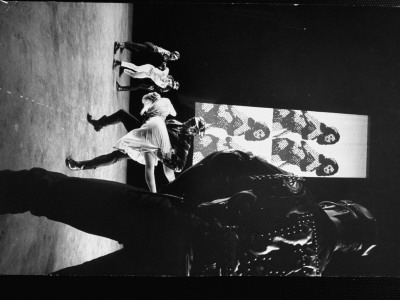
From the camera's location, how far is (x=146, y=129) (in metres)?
2.54

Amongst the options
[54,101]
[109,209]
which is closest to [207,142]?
[109,209]

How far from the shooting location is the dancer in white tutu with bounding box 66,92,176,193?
251 centimetres

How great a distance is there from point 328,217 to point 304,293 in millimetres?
480

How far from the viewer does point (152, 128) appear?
100 inches

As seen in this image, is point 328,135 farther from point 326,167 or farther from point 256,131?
point 256,131

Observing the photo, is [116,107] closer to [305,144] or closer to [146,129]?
[146,129]

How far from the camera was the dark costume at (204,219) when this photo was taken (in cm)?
250

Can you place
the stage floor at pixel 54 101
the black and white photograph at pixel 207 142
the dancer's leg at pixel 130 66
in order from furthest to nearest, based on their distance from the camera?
the dancer's leg at pixel 130 66 < the black and white photograph at pixel 207 142 < the stage floor at pixel 54 101

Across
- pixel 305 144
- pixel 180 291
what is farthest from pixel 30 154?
pixel 305 144

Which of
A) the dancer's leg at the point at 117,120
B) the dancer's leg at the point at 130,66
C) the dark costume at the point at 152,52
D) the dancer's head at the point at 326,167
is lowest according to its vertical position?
the dancer's head at the point at 326,167

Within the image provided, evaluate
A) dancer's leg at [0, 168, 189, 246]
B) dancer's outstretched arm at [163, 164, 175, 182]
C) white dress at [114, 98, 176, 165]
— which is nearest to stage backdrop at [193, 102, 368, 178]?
white dress at [114, 98, 176, 165]

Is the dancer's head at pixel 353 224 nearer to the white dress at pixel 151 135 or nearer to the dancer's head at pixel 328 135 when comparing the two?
the dancer's head at pixel 328 135

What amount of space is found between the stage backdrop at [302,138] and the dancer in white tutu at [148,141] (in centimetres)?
34

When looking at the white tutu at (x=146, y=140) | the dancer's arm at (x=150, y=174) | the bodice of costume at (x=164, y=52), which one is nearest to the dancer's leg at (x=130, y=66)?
the bodice of costume at (x=164, y=52)
